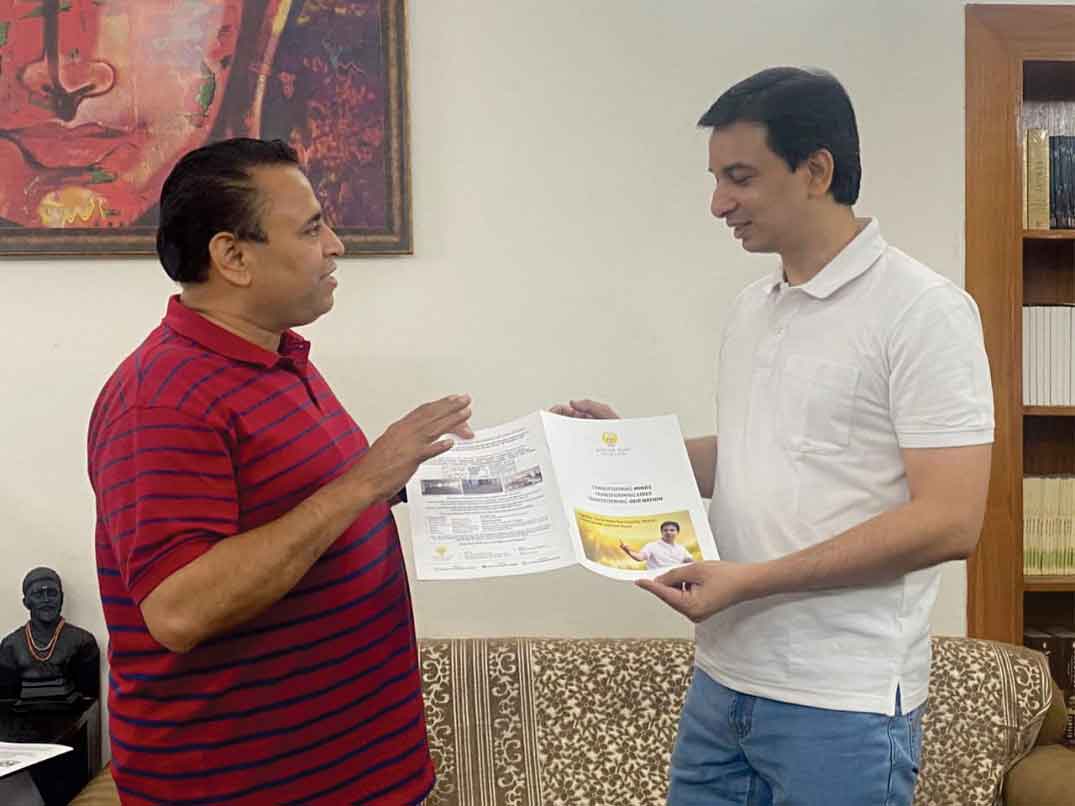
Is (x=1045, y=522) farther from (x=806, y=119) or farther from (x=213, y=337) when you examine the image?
(x=213, y=337)

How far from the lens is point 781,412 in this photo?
156cm

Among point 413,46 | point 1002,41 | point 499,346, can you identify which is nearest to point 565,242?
point 499,346

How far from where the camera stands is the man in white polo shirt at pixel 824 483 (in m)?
1.43

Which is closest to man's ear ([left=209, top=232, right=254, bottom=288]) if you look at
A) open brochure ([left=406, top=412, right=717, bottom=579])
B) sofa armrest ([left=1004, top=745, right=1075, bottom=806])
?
open brochure ([left=406, top=412, right=717, bottom=579])

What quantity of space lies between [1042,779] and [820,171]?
1445mm

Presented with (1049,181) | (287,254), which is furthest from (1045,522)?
(287,254)

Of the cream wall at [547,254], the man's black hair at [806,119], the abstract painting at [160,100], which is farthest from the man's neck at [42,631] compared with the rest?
the man's black hair at [806,119]

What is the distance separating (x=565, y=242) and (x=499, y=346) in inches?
11.2

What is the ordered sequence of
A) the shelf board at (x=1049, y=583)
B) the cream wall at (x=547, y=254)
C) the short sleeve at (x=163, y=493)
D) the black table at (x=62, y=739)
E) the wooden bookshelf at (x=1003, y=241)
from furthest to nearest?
the shelf board at (x=1049, y=583) → the wooden bookshelf at (x=1003, y=241) → the cream wall at (x=547, y=254) → the black table at (x=62, y=739) → the short sleeve at (x=163, y=493)

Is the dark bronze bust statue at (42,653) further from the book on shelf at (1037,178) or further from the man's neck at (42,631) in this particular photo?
the book on shelf at (1037,178)

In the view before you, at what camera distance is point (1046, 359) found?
2.77 metres

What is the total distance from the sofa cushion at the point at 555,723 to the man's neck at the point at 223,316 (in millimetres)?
1194

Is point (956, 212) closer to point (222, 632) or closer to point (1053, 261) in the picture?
point (1053, 261)

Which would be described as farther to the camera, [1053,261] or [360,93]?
[1053,261]
